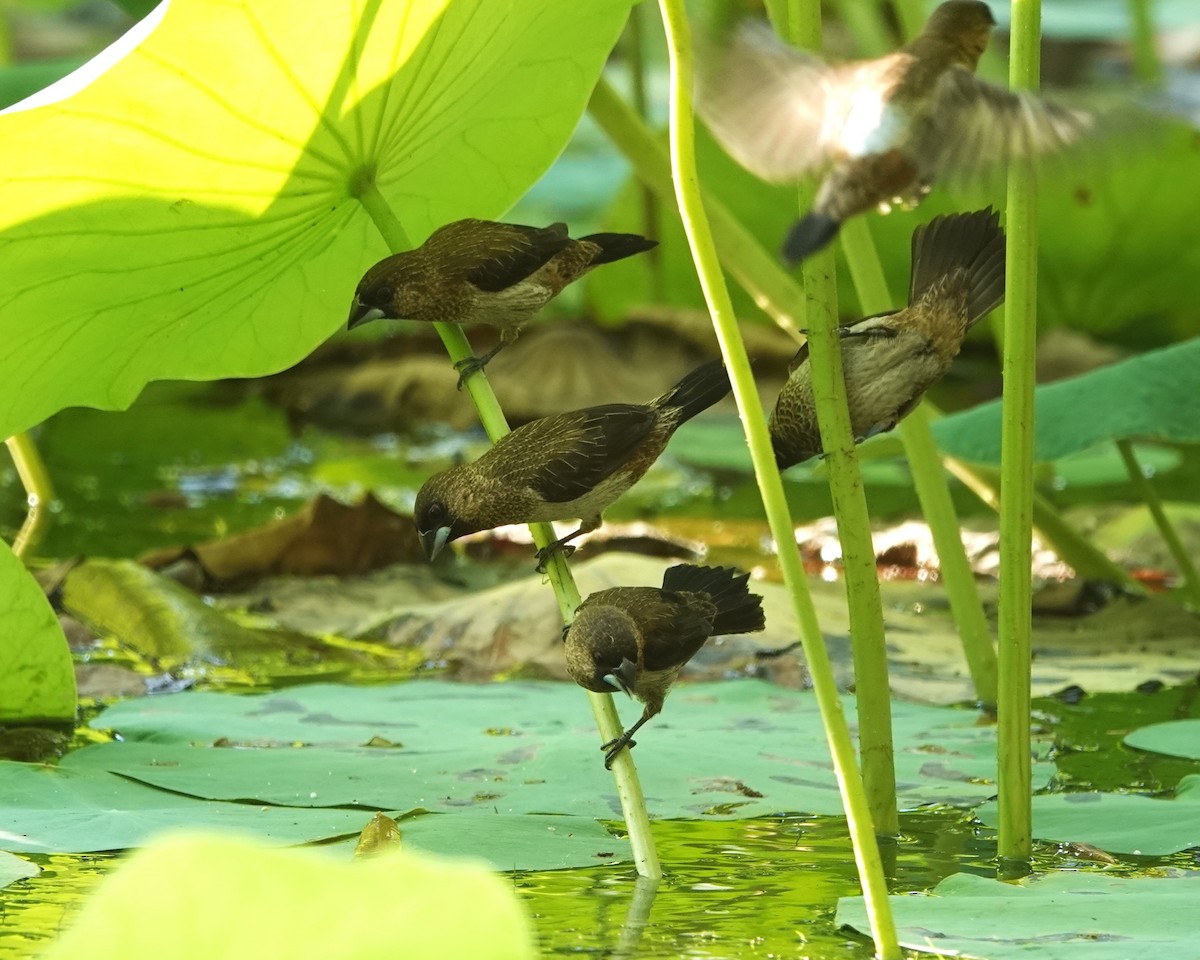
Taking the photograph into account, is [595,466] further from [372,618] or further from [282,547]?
[282,547]

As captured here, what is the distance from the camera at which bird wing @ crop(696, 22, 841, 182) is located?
131 cm

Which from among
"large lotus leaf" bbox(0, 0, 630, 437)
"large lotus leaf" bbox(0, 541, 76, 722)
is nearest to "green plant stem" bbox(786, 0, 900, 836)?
"large lotus leaf" bbox(0, 0, 630, 437)

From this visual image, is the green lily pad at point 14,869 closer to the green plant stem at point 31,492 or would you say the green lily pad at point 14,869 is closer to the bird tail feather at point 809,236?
the bird tail feather at point 809,236

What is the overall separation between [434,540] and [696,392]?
34cm

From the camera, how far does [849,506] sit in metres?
1.54

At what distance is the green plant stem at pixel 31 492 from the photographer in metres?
3.56

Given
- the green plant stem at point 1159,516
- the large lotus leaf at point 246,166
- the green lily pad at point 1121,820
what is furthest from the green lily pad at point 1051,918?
the green plant stem at point 1159,516

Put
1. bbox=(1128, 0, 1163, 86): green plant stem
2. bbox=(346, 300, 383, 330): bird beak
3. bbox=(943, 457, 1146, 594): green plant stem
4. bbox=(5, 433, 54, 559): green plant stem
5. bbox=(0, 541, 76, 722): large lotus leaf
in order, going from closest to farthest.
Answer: bbox=(346, 300, 383, 330): bird beak → bbox=(0, 541, 76, 722): large lotus leaf → bbox=(943, 457, 1146, 594): green plant stem → bbox=(5, 433, 54, 559): green plant stem → bbox=(1128, 0, 1163, 86): green plant stem

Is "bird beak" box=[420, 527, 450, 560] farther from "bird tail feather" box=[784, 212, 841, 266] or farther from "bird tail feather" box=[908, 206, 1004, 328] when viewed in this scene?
"bird tail feather" box=[784, 212, 841, 266]

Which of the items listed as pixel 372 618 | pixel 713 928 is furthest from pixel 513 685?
pixel 713 928

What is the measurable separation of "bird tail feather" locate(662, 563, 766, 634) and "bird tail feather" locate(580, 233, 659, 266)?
0.35 metres

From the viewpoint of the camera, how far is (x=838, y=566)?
3.74 meters

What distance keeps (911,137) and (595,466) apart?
499 millimetres

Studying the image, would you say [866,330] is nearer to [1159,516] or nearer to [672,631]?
[672,631]
